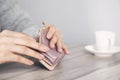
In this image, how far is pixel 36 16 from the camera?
6.73 ft

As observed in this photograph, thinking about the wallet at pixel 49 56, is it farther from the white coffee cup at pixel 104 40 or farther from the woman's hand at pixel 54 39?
the white coffee cup at pixel 104 40

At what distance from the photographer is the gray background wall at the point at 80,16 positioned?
63.4 inches

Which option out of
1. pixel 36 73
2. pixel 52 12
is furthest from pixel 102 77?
pixel 52 12

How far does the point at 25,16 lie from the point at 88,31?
39 centimetres

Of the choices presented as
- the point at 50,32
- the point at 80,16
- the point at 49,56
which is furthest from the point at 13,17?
the point at 49,56

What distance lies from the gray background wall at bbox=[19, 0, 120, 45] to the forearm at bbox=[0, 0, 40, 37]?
0.25 m

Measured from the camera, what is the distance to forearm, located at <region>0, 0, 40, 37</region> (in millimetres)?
1657

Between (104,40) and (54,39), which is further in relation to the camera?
(104,40)

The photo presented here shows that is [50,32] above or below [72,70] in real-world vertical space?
above

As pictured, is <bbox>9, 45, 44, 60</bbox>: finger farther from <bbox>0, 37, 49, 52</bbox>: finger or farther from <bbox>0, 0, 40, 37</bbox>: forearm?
<bbox>0, 0, 40, 37</bbox>: forearm

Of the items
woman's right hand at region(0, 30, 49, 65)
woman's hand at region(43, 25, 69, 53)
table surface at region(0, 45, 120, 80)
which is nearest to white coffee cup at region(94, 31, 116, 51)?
table surface at region(0, 45, 120, 80)

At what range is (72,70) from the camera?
3.72ft

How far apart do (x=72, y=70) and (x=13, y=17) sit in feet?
2.32

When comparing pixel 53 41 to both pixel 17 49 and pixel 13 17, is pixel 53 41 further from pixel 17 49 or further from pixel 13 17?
pixel 13 17
